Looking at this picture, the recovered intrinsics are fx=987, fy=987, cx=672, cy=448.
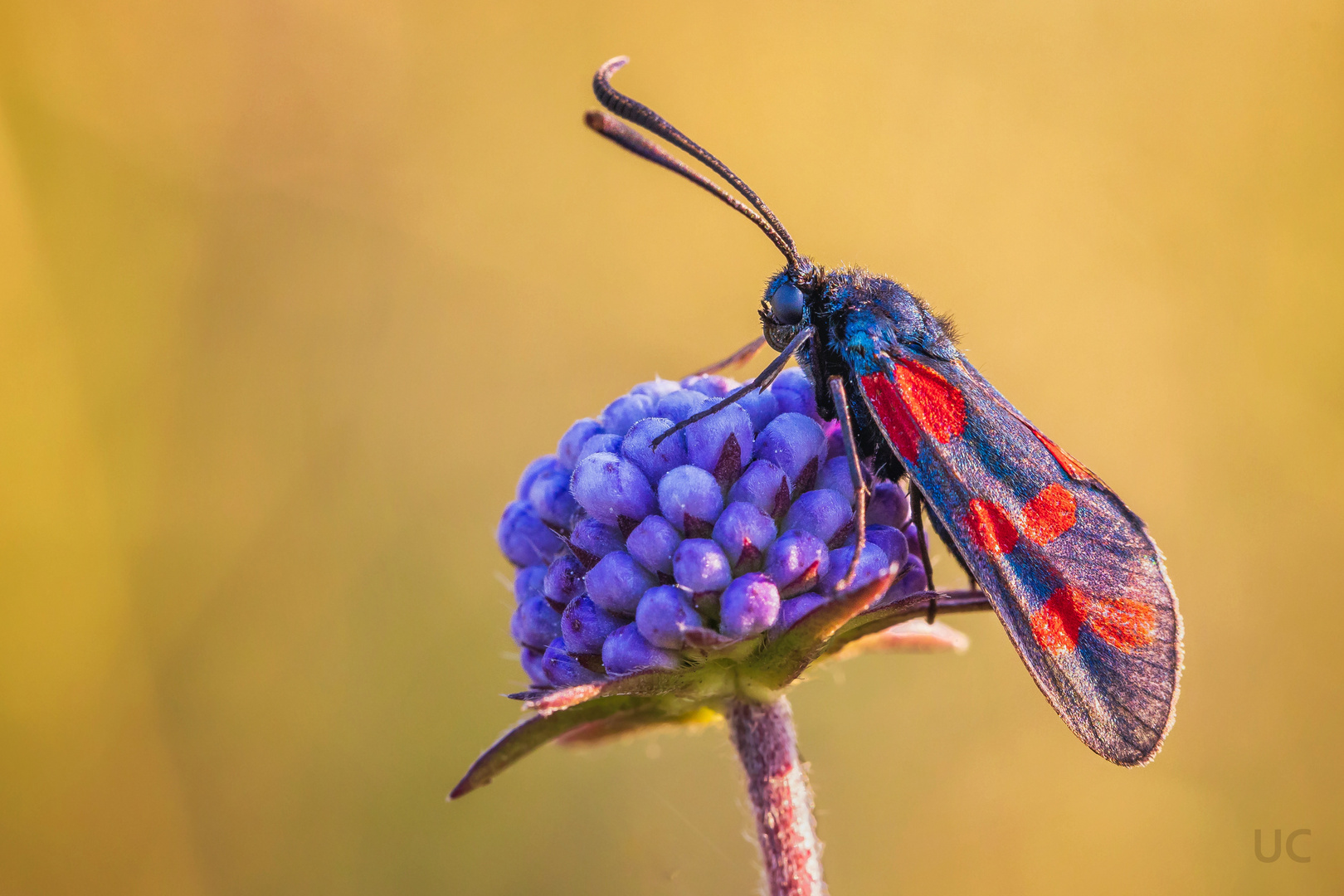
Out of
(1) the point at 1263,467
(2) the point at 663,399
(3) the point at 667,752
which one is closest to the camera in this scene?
(2) the point at 663,399

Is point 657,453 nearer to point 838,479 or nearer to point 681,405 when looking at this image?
point 681,405

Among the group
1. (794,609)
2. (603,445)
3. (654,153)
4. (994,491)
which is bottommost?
(794,609)

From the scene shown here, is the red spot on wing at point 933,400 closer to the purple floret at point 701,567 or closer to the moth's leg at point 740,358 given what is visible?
the purple floret at point 701,567

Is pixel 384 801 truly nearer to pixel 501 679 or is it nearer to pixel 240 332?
pixel 501 679

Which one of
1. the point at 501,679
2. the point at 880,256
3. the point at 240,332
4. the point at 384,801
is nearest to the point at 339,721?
the point at 384,801

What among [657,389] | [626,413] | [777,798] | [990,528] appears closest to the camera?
[990,528]

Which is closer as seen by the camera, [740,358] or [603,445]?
[603,445]

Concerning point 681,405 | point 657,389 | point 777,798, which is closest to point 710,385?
point 657,389
